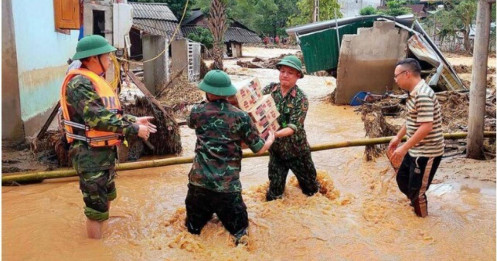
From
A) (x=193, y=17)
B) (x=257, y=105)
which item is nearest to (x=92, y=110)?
(x=257, y=105)

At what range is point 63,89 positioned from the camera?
12.1ft

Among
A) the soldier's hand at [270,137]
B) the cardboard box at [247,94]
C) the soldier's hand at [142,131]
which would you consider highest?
the cardboard box at [247,94]

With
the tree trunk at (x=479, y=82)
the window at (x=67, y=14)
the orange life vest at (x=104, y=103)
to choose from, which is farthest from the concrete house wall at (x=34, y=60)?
the tree trunk at (x=479, y=82)

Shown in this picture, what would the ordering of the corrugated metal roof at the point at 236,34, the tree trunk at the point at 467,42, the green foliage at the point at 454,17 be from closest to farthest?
the green foliage at the point at 454,17, the tree trunk at the point at 467,42, the corrugated metal roof at the point at 236,34

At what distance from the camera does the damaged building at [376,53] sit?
12.6 metres

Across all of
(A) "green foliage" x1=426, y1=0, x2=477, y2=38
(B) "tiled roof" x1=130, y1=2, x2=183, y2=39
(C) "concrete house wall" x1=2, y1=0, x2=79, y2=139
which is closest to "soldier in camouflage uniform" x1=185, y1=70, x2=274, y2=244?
(C) "concrete house wall" x1=2, y1=0, x2=79, y2=139

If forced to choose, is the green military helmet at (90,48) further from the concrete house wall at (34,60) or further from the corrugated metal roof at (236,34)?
the corrugated metal roof at (236,34)

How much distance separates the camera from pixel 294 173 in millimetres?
4996

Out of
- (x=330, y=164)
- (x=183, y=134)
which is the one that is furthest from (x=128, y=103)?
(x=330, y=164)

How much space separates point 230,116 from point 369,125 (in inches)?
161

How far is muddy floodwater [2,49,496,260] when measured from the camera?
3977 millimetres

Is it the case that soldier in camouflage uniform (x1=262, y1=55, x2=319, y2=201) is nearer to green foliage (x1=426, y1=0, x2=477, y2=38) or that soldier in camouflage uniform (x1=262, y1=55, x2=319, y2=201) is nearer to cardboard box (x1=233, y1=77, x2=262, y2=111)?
cardboard box (x1=233, y1=77, x2=262, y2=111)

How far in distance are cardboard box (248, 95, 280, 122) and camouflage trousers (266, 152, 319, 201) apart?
797 millimetres

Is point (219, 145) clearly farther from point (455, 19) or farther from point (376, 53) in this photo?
point (455, 19)
